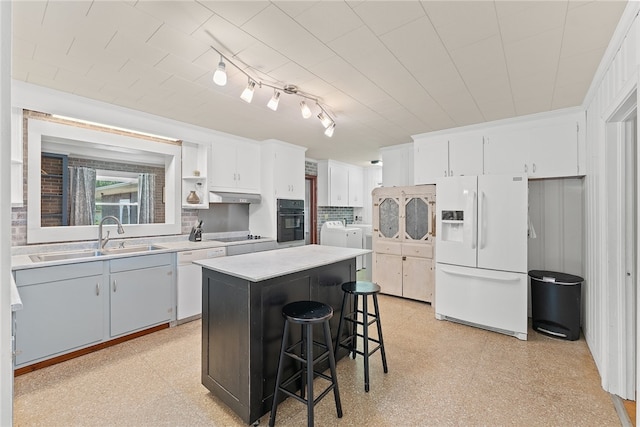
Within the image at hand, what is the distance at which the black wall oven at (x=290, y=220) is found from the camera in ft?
15.4

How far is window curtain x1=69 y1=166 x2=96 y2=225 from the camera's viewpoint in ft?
10.5

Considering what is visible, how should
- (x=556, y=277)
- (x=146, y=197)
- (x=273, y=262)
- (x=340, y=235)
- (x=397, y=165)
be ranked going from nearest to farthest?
1. (x=273, y=262)
2. (x=556, y=277)
3. (x=146, y=197)
4. (x=397, y=165)
5. (x=340, y=235)

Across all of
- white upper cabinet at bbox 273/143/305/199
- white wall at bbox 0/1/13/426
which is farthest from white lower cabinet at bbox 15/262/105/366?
white upper cabinet at bbox 273/143/305/199

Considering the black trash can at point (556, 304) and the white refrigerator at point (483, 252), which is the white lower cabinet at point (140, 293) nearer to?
the white refrigerator at point (483, 252)

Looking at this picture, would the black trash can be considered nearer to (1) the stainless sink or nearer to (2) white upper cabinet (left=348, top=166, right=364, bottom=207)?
(2) white upper cabinet (left=348, top=166, right=364, bottom=207)

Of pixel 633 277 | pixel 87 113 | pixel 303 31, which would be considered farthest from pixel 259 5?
pixel 633 277

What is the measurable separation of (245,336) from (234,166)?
301 centimetres

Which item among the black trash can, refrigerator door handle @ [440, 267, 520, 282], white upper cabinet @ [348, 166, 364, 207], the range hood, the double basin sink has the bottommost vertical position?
the black trash can

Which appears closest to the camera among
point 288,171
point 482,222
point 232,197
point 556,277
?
point 556,277

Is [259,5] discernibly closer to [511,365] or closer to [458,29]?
[458,29]

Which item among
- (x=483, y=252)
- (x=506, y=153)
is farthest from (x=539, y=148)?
(x=483, y=252)

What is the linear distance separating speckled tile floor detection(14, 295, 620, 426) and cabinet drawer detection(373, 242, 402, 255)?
5.24 feet

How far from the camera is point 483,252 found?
3340 millimetres

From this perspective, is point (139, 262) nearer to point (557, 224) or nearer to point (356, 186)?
point (557, 224)
